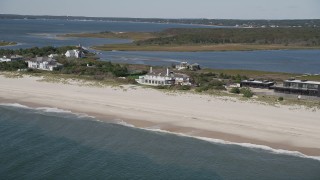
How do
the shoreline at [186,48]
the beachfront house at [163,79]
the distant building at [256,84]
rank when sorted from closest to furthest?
the distant building at [256,84] < the beachfront house at [163,79] < the shoreline at [186,48]

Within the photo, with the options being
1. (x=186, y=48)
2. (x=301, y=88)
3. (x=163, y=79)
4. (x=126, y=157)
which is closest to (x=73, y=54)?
(x=163, y=79)

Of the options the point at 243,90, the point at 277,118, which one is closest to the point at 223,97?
the point at 243,90

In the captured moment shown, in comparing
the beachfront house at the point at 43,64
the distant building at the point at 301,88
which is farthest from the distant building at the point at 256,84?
the beachfront house at the point at 43,64

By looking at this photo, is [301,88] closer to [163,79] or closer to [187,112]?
[187,112]

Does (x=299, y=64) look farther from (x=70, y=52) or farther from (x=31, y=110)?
(x=31, y=110)

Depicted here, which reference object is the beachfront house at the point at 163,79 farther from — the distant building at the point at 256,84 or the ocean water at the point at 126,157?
the ocean water at the point at 126,157
